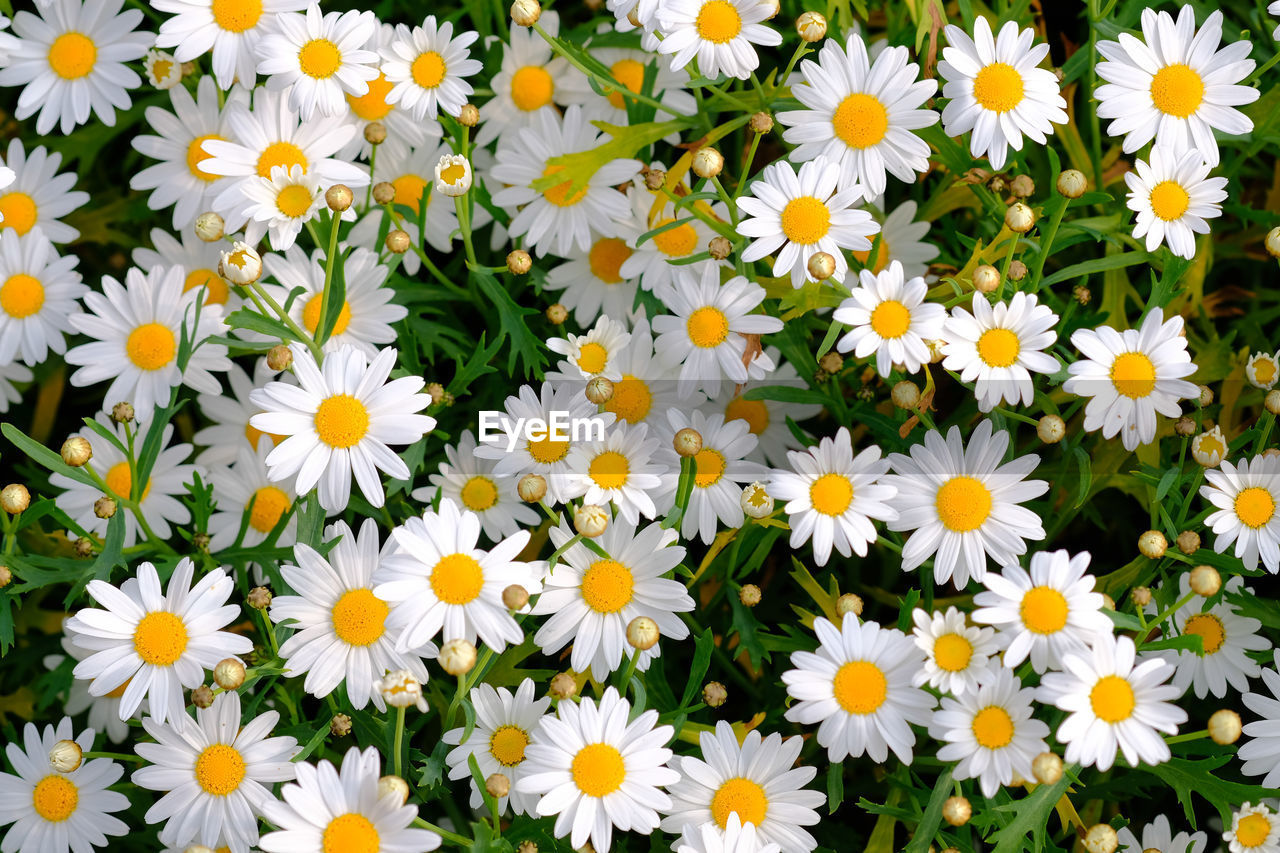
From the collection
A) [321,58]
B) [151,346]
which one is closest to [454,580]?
[151,346]

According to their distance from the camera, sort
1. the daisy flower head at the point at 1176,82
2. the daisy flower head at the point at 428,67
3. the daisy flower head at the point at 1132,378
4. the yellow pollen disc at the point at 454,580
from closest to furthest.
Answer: the yellow pollen disc at the point at 454,580
the daisy flower head at the point at 1132,378
the daisy flower head at the point at 1176,82
the daisy flower head at the point at 428,67

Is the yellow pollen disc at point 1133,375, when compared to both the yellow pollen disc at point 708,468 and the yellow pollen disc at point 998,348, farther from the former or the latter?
the yellow pollen disc at point 708,468

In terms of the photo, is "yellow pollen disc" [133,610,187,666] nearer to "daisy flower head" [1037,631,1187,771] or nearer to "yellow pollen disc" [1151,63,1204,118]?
"daisy flower head" [1037,631,1187,771]

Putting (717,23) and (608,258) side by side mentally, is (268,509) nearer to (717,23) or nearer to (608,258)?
(608,258)

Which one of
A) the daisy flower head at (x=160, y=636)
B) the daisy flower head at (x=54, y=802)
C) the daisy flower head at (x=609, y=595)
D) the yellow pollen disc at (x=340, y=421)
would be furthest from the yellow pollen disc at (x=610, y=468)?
the daisy flower head at (x=54, y=802)

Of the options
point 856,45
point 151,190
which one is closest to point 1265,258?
point 856,45
